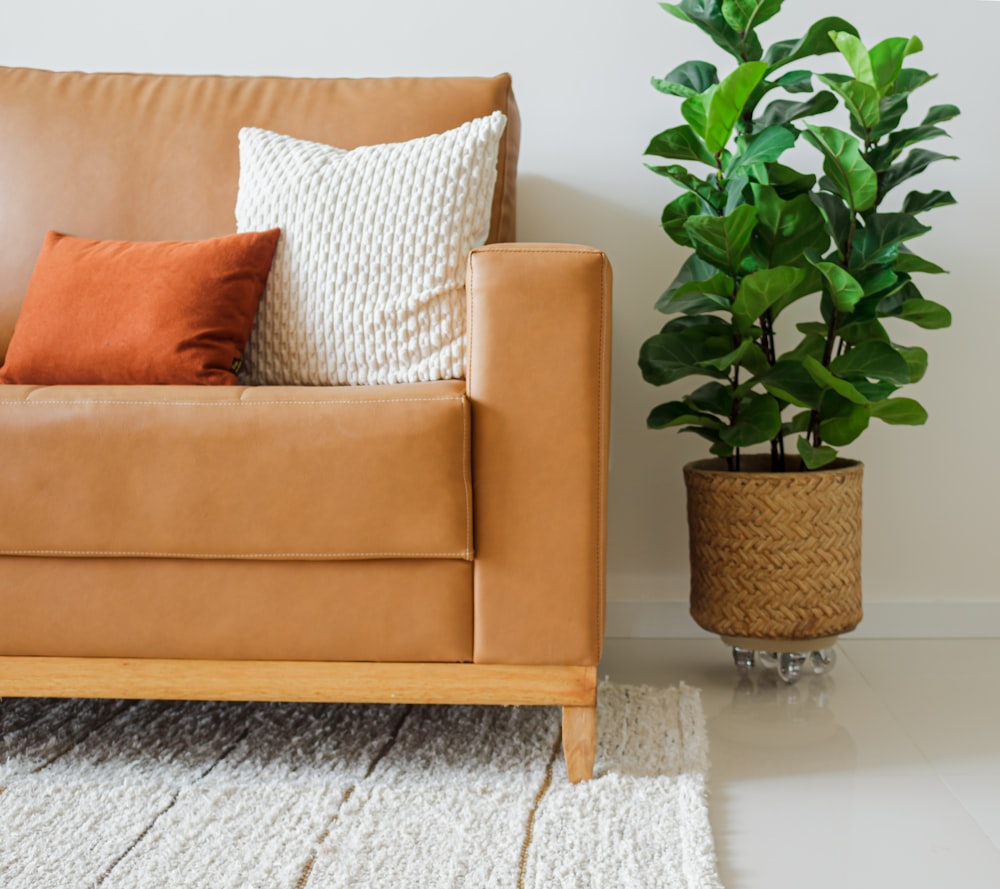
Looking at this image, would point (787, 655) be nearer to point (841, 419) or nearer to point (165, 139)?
point (841, 419)

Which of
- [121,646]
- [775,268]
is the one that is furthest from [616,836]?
[775,268]

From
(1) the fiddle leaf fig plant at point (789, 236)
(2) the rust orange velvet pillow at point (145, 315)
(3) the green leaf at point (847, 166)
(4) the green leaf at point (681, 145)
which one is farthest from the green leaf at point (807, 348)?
(2) the rust orange velvet pillow at point (145, 315)

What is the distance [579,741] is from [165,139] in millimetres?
1280

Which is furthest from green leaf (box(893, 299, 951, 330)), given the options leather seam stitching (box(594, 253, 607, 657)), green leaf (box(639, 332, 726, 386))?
leather seam stitching (box(594, 253, 607, 657))

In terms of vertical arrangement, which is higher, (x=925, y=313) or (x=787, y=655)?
(x=925, y=313)

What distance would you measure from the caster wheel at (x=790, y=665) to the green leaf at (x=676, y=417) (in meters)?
0.39

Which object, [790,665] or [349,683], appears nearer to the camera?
[349,683]

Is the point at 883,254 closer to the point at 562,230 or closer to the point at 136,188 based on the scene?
the point at 562,230

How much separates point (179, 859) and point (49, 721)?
53 cm

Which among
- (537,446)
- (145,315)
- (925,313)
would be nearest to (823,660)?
(925,313)

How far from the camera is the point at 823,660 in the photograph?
179cm

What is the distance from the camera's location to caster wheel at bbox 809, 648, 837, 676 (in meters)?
1.79

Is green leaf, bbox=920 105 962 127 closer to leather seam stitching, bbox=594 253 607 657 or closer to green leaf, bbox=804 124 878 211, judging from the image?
green leaf, bbox=804 124 878 211

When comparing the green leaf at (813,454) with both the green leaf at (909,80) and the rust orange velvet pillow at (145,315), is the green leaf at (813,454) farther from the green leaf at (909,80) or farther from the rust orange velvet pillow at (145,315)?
the rust orange velvet pillow at (145,315)
